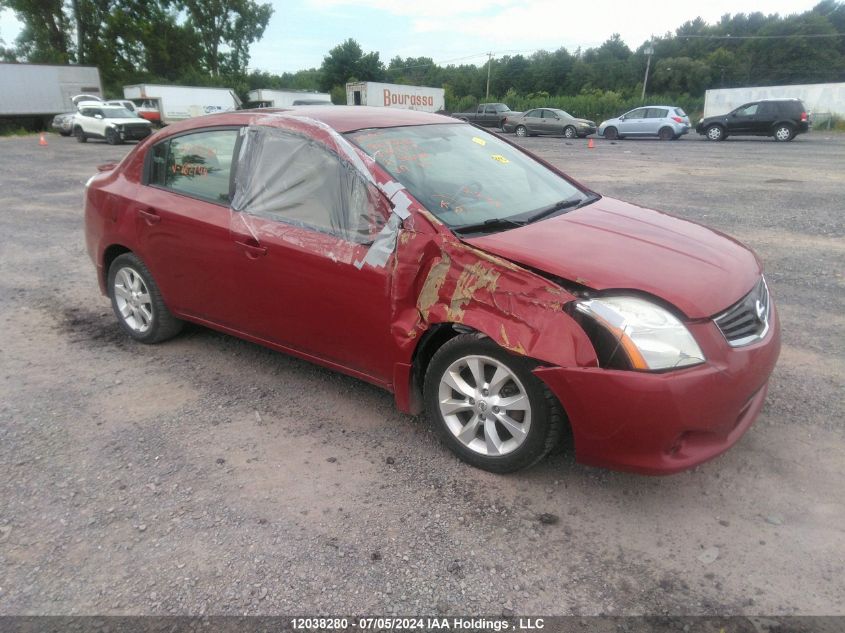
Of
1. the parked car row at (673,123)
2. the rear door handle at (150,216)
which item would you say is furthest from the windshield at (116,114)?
the rear door handle at (150,216)

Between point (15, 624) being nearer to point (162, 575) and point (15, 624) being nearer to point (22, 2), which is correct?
point (162, 575)

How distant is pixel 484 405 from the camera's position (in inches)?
114

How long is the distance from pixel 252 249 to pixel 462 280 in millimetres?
1358

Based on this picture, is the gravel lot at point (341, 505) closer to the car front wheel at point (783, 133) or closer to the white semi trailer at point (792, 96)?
the car front wheel at point (783, 133)

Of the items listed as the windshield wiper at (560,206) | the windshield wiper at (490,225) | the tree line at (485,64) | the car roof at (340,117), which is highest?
the tree line at (485,64)

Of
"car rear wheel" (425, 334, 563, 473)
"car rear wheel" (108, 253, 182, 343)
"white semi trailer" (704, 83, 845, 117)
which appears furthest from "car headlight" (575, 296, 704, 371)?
"white semi trailer" (704, 83, 845, 117)

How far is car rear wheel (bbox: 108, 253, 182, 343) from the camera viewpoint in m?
4.35

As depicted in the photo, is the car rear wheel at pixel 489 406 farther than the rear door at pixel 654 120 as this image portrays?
No

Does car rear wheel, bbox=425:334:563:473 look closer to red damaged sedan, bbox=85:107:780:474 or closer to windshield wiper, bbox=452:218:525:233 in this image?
red damaged sedan, bbox=85:107:780:474

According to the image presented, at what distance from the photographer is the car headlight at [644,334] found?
2490mm

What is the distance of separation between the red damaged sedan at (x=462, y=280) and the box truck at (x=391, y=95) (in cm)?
3285

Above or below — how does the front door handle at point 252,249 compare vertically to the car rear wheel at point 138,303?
above

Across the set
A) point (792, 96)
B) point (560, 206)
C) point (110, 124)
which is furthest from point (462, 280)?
point (792, 96)

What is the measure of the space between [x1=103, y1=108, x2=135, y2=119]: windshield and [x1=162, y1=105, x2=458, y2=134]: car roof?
25.5 meters
